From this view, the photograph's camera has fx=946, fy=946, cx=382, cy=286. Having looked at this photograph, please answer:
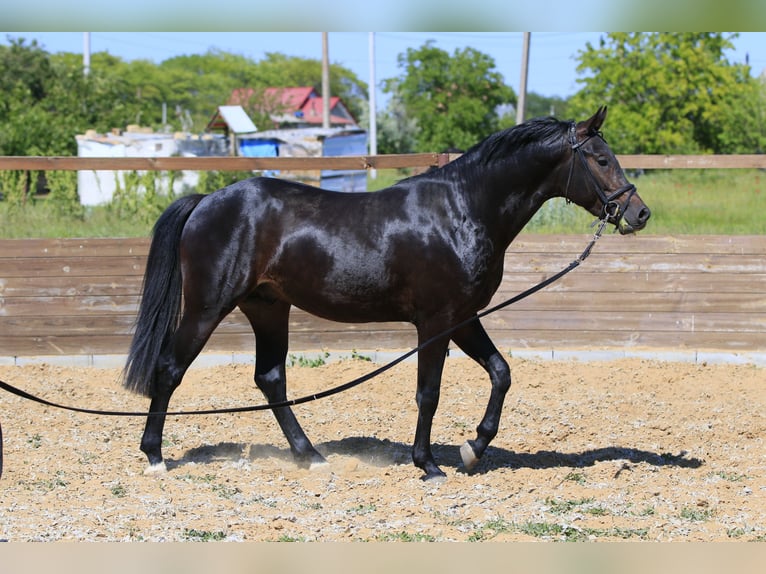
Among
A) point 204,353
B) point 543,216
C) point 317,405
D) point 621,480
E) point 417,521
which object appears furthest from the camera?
point 543,216

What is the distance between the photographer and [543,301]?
8.75 meters

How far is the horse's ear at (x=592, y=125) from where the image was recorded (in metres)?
5.13

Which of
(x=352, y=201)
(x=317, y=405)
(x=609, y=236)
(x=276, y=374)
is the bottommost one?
(x=317, y=405)

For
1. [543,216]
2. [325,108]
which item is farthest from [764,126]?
[543,216]

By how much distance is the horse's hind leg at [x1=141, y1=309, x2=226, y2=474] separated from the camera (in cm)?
571

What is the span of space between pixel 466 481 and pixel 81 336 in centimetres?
455

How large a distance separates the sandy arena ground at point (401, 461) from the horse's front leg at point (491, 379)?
0.53ft

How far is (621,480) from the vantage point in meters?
5.35

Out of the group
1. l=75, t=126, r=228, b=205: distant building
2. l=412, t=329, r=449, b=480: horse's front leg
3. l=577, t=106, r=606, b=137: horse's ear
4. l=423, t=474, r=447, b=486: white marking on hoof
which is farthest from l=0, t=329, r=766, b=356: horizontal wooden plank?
l=75, t=126, r=228, b=205: distant building

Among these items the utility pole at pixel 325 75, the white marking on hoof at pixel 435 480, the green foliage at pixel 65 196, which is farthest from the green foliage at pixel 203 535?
the utility pole at pixel 325 75

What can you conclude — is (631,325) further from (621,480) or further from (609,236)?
(621,480)

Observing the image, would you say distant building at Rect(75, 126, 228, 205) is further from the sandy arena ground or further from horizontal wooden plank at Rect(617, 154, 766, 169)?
the sandy arena ground

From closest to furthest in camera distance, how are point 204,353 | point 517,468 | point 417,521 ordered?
point 417,521
point 517,468
point 204,353

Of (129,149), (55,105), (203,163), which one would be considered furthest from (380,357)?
(55,105)
